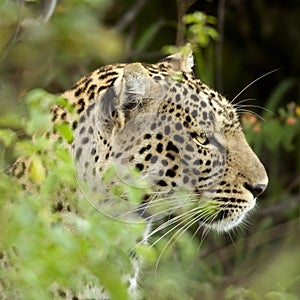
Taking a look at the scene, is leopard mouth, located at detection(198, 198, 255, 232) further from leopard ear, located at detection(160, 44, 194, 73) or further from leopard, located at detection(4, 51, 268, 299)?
leopard ear, located at detection(160, 44, 194, 73)

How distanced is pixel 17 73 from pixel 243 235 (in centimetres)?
394

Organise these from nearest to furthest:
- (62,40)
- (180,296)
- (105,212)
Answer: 1. (62,40)
2. (105,212)
3. (180,296)

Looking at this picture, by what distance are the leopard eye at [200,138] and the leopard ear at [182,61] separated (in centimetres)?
39

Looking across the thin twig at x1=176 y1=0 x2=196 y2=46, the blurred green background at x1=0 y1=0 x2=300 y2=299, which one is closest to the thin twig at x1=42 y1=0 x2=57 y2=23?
the blurred green background at x1=0 y1=0 x2=300 y2=299

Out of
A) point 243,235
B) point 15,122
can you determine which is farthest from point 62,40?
point 243,235

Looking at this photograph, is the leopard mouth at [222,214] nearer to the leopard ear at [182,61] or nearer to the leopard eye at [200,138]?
the leopard eye at [200,138]

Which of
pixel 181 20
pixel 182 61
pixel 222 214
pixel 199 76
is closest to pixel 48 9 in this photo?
pixel 182 61

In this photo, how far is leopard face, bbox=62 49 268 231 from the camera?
5.16m

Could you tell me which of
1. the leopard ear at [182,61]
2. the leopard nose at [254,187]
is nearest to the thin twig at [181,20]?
the leopard ear at [182,61]

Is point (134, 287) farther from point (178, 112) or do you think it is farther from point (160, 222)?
point (178, 112)

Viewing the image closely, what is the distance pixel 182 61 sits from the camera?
5809 mm

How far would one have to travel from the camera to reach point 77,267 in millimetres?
3898

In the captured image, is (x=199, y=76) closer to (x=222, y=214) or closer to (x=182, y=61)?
(x=182, y=61)

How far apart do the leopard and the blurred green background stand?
0.19m
